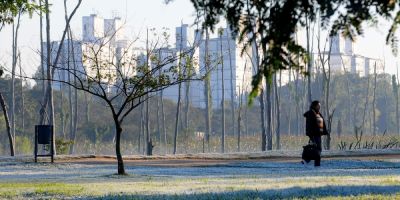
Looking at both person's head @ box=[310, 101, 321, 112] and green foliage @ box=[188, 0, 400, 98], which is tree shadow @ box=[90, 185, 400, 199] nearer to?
green foliage @ box=[188, 0, 400, 98]

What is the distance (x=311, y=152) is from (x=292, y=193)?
9.33 m

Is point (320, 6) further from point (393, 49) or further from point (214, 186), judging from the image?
point (214, 186)

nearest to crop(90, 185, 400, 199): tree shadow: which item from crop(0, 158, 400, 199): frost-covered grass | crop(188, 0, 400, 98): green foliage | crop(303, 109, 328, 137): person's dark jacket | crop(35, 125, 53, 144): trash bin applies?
crop(0, 158, 400, 199): frost-covered grass

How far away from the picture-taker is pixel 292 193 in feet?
46.4

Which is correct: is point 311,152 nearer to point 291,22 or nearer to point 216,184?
point 216,184

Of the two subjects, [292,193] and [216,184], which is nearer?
[292,193]

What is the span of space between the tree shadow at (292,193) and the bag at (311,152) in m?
8.04

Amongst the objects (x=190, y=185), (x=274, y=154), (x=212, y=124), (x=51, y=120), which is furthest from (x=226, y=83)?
(x=190, y=185)

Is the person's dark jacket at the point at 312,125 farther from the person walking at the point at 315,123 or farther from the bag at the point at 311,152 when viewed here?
the bag at the point at 311,152

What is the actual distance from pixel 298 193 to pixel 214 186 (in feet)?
8.41

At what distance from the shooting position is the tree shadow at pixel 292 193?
13664mm

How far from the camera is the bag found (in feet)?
75.6

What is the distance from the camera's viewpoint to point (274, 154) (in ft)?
107

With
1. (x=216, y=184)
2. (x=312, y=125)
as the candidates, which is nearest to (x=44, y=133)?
(x=312, y=125)
